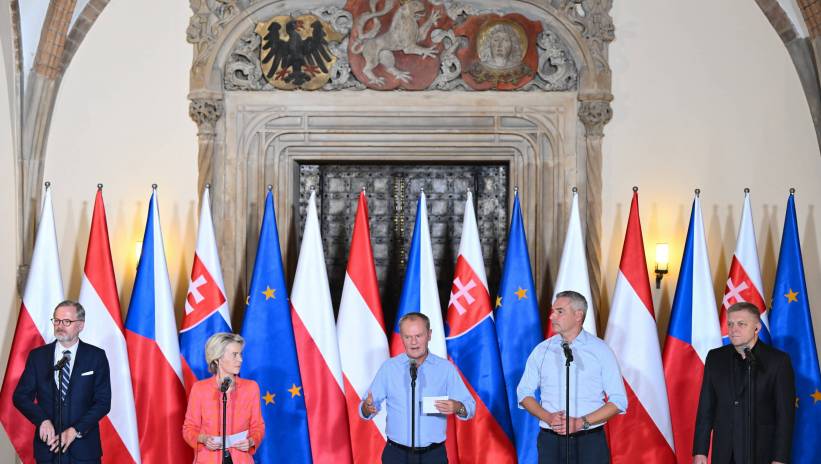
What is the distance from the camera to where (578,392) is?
598cm

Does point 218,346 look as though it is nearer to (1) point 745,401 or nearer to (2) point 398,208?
(1) point 745,401

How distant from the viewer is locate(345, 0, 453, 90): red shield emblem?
8453 millimetres

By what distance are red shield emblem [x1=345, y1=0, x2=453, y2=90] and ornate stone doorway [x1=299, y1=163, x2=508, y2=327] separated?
2.53ft

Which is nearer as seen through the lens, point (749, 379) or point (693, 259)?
point (749, 379)

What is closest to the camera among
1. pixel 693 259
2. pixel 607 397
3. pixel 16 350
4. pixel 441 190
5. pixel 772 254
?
pixel 607 397

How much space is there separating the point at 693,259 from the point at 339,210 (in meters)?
2.92

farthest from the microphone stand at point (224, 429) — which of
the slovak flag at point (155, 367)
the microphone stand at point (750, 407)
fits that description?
the microphone stand at point (750, 407)

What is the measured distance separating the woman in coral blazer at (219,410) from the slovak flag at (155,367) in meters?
1.72

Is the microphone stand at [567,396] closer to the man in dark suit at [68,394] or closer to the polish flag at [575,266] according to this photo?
the polish flag at [575,266]

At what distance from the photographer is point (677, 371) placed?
7570mm

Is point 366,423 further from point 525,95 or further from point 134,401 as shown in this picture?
point 525,95

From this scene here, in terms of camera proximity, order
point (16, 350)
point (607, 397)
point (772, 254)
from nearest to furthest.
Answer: point (607, 397)
point (16, 350)
point (772, 254)

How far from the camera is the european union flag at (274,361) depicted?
7.29 m

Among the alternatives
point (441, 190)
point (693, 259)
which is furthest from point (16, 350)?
point (693, 259)
